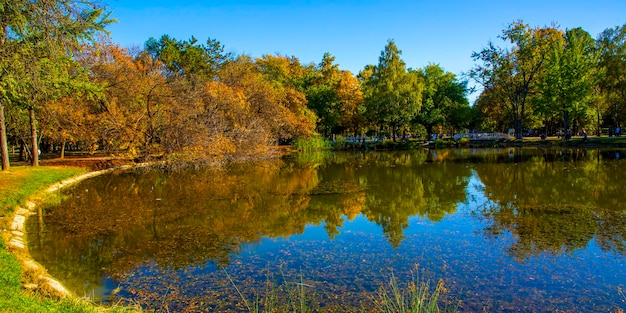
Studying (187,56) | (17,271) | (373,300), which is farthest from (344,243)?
(187,56)

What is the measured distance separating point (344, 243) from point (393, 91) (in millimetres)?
38219

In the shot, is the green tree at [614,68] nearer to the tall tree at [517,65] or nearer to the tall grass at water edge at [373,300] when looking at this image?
the tall tree at [517,65]

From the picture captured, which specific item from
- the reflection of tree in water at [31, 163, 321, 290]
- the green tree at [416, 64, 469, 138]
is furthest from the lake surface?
the green tree at [416, 64, 469, 138]

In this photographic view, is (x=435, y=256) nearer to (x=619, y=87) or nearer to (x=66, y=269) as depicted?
(x=66, y=269)

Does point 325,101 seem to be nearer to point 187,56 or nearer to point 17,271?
point 187,56

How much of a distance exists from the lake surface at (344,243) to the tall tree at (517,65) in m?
33.3

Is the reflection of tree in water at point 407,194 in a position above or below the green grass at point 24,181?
below

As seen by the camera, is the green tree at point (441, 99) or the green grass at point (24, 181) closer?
the green grass at point (24, 181)

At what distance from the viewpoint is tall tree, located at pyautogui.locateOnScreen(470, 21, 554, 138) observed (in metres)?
46.2

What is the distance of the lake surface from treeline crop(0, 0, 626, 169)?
5.76m

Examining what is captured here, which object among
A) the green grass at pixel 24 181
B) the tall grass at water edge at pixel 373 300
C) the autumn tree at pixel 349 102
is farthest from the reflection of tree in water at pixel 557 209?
the autumn tree at pixel 349 102

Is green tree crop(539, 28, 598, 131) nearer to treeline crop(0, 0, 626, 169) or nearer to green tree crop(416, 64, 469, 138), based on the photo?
treeline crop(0, 0, 626, 169)

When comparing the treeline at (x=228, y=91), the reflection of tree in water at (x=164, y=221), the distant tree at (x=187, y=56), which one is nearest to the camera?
the reflection of tree in water at (x=164, y=221)

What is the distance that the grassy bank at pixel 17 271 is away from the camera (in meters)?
4.86
